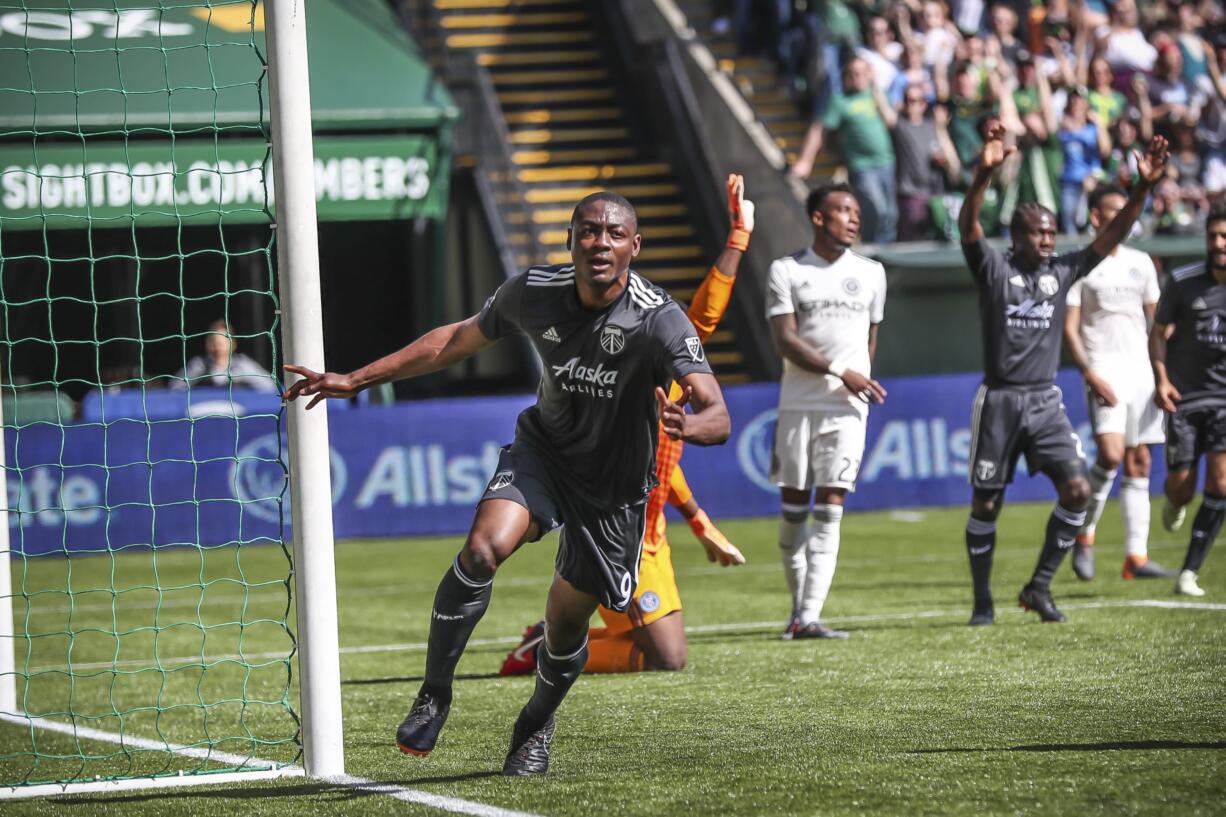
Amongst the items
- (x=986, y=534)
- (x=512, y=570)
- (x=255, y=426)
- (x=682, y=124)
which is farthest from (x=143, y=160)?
(x=986, y=534)

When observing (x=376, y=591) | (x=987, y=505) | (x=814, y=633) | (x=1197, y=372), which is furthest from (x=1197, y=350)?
(x=376, y=591)

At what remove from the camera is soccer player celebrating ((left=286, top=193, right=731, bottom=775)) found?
555cm

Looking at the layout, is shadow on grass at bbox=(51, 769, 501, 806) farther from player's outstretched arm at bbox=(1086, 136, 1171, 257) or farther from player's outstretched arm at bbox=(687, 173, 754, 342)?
player's outstretched arm at bbox=(1086, 136, 1171, 257)

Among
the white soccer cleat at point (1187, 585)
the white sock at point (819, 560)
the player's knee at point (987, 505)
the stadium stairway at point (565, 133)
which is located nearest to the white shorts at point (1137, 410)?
the white soccer cleat at point (1187, 585)

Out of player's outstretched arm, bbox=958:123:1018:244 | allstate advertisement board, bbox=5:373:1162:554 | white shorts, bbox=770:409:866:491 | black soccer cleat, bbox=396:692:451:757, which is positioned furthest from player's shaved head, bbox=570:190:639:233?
allstate advertisement board, bbox=5:373:1162:554

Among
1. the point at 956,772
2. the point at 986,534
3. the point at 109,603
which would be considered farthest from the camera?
the point at 109,603

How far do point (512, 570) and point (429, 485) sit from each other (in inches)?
105

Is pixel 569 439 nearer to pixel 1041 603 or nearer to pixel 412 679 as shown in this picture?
pixel 412 679

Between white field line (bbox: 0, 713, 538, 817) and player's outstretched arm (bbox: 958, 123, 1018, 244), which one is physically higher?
player's outstretched arm (bbox: 958, 123, 1018, 244)

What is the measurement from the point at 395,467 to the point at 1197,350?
7.96 meters

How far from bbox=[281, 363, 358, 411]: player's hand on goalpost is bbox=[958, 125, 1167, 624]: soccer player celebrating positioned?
454 cm

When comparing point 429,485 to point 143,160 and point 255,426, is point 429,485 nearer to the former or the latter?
point 255,426

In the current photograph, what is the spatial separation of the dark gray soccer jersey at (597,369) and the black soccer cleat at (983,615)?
159 inches

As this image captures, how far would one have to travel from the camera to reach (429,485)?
1644 centimetres
